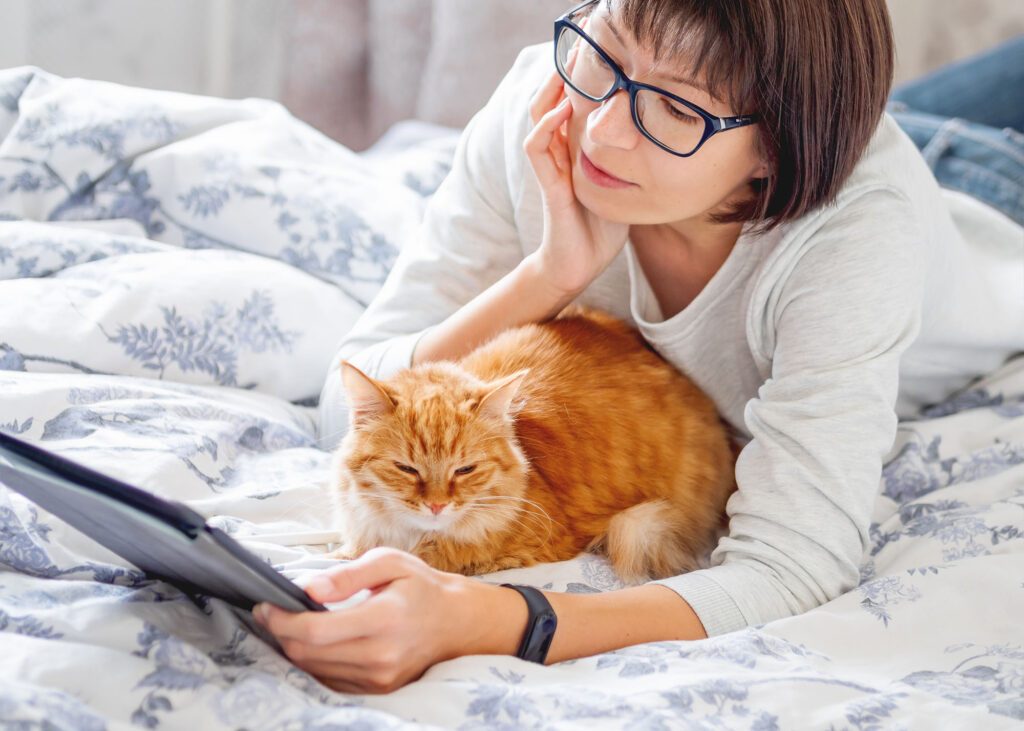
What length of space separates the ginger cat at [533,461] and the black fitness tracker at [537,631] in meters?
0.21

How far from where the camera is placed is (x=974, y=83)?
2.39m

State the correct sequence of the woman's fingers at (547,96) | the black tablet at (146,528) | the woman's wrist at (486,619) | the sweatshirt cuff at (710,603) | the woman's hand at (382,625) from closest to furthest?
the black tablet at (146,528) < the woman's hand at (382,625) < the woman's wrist at (486,619) < the sweatshirt cuff at (710,603) < the woman's fingers at (547,96)

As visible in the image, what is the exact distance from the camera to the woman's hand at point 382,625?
0.95 m

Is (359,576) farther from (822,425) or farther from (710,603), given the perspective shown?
(822,425)

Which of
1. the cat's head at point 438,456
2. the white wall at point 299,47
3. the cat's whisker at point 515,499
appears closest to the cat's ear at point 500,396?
the cat's head at point 438,456

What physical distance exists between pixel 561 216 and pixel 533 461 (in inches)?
13.3

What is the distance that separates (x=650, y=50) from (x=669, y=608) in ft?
2.11

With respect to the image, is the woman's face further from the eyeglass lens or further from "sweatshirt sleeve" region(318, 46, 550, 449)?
"sweatshirt sleeve" region(318, 46, 550, 449)

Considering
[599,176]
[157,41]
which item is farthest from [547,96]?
[157,41]

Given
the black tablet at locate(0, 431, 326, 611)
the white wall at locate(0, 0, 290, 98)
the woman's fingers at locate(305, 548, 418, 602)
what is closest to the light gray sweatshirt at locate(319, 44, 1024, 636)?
the woman's fingers at locate(305, 548, 418, 602)

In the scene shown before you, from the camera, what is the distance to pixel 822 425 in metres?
1.24

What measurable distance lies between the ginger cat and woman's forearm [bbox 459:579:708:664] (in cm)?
13

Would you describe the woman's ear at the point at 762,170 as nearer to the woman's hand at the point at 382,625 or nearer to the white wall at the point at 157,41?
the woman's hand at the point at 382,625

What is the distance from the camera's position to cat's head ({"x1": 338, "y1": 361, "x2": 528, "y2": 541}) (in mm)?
1272
